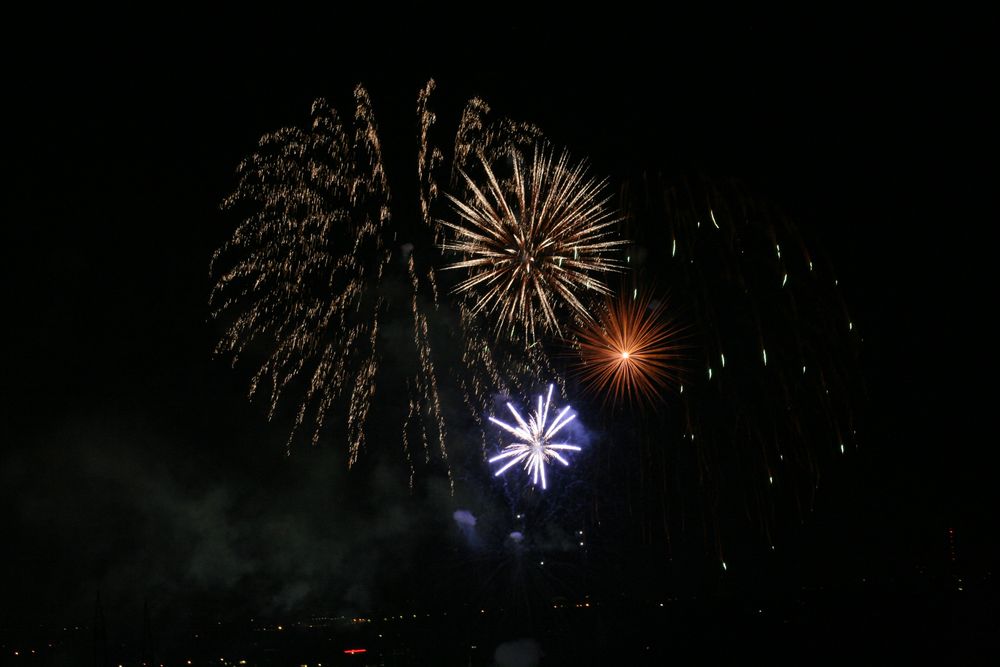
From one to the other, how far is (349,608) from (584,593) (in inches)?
809

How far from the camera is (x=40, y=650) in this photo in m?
59.0

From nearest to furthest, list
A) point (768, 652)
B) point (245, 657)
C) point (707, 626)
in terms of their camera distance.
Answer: point (768, 652)
point (707, 626)
point (245, 657)

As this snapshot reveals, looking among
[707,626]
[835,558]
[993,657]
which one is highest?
[835,558]

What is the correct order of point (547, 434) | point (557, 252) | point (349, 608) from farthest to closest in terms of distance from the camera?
1. point (349, 608)
2. point (547, 434)
3. point (557, 252)

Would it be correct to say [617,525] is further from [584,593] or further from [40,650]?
[40,650]

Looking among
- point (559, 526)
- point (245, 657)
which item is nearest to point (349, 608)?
point (245, 657)

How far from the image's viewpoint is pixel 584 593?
46.8 metres

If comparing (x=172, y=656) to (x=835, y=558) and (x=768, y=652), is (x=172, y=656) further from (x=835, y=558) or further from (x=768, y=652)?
(x=835, y=558)

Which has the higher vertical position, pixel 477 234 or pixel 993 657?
pixel 477 234

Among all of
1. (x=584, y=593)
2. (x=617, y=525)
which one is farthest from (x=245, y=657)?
(x=617, y=525)

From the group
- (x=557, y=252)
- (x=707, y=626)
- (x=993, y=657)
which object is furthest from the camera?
(x=707, y=626)

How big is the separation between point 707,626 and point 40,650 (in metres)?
49.5

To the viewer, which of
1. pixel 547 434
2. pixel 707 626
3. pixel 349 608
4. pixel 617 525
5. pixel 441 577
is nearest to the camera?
pixel 547 434

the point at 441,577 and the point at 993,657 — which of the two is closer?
the point at 993,657
